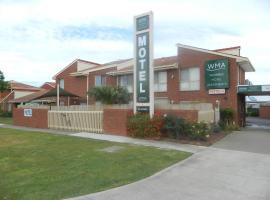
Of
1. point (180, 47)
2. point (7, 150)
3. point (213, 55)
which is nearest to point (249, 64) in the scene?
point (213, 55)

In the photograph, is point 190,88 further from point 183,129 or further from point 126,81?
point 183,129

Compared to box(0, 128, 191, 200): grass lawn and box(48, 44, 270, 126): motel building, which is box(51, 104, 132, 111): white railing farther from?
box(48, 44, 270, 126): motel building

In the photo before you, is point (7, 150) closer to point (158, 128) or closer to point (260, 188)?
point (158, 128)

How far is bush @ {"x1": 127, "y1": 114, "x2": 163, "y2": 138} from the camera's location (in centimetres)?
1441

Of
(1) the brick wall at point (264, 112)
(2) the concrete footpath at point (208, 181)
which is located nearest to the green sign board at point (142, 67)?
(2) the concrete footpath at point (208, 181)

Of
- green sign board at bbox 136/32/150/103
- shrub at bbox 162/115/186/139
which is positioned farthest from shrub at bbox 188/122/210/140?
green sign board at bbox 136/32/150/103

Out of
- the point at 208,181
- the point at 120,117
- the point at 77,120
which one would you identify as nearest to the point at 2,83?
the point at 77,120

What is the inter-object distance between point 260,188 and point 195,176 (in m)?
1.61

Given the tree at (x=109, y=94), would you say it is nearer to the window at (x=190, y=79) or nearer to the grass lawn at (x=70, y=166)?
the window at (x=190, y=79)

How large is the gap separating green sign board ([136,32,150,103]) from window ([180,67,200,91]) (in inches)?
391

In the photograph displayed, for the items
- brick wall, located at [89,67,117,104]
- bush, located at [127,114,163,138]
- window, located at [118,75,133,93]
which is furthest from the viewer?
brick wall, located at [89,67,117,104]

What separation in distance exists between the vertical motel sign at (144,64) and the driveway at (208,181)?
205 inches

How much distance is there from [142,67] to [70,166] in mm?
8174

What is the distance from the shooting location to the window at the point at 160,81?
86.9ft
